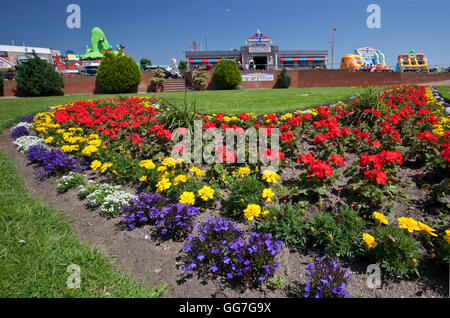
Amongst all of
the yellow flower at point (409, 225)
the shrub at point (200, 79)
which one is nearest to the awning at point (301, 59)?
the shrub at point (200, 79)

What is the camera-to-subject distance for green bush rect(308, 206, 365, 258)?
2.08 m

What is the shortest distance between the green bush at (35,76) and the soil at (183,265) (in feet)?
66.2

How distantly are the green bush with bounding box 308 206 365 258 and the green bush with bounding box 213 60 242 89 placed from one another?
74.2ft

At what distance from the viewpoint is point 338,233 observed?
214cm

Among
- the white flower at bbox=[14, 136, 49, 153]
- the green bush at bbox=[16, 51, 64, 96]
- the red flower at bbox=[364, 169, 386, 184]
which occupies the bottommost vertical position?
the red flower at bbox=[364, 169, 386, 184]

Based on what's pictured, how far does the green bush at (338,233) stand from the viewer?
2078 mm

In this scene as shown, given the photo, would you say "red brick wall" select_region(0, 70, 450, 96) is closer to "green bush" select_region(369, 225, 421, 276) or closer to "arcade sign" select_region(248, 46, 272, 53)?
"arcade sign" select_region(248, 46, 272, 53)

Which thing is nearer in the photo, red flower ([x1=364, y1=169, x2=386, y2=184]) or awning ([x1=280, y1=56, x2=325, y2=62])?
red flower ([x1=364, y1=169, x2=386, y2=184])

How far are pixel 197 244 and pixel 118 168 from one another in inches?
83.8

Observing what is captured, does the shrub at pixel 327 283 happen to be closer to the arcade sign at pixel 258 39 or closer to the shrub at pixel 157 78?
the shrub at pixel 157 78

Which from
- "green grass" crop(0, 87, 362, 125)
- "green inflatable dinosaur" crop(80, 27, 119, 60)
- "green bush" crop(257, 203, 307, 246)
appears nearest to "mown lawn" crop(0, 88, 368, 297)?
"green bush" crop(257, 203, 307, 246)

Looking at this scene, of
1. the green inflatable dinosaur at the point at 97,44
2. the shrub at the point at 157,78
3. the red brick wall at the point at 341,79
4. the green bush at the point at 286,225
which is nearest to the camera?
the green bush at the point at 286,225

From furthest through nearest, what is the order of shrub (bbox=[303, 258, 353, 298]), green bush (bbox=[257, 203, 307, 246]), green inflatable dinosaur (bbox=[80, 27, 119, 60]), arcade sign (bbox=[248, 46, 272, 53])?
1. green inflatable dinosaur (bbox=[80, 27, 119, 60])
2. arcade sign (bbox=[248, 46, 272, 53])
3. green bush (bbox=[257, 203, 307, 246])
4. shrub (bbox=[303, 258, 353, 298])
